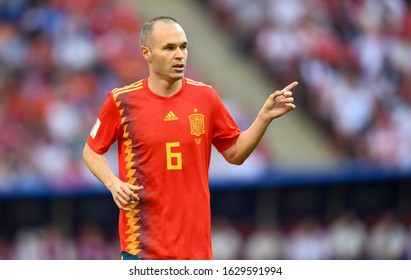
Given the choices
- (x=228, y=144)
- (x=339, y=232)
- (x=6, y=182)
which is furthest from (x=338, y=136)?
(x=228, y=144)

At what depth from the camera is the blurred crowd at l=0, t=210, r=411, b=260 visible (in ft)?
46.2

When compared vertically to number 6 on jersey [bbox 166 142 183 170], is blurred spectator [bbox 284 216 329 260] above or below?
below

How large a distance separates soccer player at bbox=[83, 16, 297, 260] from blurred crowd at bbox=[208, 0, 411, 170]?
7.38 meters

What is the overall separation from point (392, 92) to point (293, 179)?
5.67 feet

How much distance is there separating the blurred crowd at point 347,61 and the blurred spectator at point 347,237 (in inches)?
32.3

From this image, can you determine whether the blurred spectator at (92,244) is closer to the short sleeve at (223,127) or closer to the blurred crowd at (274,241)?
the blurred crowd at (274,241)

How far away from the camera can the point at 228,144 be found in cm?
709

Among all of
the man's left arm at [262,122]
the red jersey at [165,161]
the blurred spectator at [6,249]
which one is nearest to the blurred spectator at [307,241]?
the blurred spectator at [6,249]

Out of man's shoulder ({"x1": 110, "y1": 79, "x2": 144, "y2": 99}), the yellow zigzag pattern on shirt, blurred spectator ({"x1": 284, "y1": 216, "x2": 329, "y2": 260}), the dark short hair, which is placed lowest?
blurred spectator ({"x1": 284, "y1": 216, "x2": 329, "y2": 260})

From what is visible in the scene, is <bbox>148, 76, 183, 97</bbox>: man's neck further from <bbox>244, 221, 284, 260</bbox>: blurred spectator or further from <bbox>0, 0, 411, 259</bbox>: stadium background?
<bbox>244, 221, 284, 260</bbox>: blurred spectator

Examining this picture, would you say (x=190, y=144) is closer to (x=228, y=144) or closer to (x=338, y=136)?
(x=228, y=144)

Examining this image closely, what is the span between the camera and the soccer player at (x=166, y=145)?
269 inches

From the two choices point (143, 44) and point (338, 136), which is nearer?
point (143, 44)

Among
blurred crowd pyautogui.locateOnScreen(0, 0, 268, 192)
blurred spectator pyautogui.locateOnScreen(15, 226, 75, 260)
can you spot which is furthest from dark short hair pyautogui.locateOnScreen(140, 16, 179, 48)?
blurred spectator pyautogui.locateOnScreen(15, 226, 75, 260)
